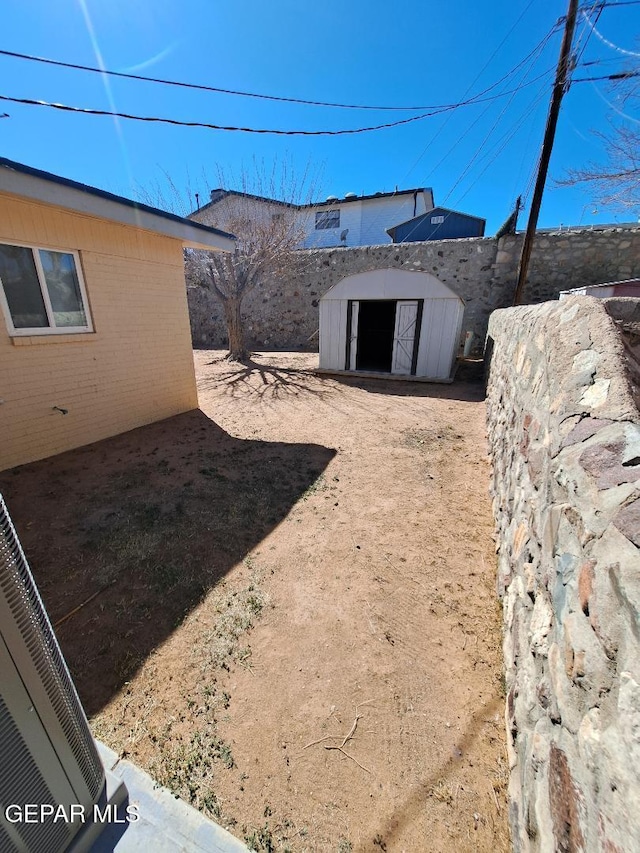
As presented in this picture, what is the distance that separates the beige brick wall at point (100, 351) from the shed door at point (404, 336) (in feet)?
15.8

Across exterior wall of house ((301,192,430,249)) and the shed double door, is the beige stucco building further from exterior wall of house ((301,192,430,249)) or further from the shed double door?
exterior wall of house ((301,192,430,249))

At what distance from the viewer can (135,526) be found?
290 cm

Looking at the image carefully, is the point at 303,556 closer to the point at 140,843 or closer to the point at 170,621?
the point at 170,621

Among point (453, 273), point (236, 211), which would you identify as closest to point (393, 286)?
point (453, 273)

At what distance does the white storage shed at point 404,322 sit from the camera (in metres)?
7.63

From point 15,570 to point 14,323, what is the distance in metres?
4.03

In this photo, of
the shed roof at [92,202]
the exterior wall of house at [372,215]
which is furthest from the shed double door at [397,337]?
the exterior wall of house at [372,215]

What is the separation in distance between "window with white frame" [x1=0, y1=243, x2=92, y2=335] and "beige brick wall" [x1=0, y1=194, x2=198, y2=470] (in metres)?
0.10

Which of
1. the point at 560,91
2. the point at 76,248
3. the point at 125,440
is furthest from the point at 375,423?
the point at 560,91

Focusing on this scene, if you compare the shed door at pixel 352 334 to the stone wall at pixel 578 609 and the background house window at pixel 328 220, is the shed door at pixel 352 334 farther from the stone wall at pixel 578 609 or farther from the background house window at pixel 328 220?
the background house window at pixel 328 220

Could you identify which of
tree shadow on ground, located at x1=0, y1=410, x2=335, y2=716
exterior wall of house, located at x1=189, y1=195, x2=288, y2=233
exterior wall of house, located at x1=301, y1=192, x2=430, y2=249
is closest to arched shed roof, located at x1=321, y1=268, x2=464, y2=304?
exterior wall of house, located at x1=189, y1=195, x2=288, y2=233

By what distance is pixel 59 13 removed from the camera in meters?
3.55

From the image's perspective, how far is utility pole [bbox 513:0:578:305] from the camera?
677 centimetres

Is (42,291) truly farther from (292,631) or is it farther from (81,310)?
(292,631)
